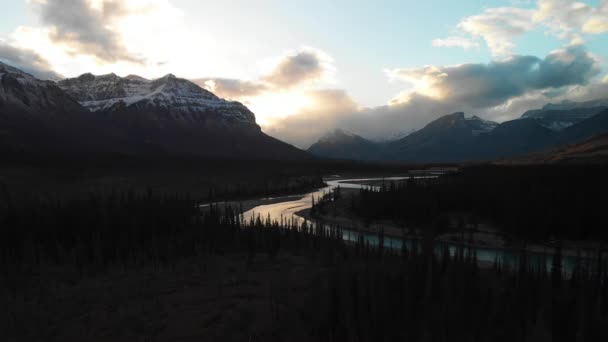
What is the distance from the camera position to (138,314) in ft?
63.2

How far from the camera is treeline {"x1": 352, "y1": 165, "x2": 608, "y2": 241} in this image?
44.8 meters

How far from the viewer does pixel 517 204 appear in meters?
51.4

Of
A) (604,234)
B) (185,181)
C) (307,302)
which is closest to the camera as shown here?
(307,302)

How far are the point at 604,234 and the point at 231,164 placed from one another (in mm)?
125779

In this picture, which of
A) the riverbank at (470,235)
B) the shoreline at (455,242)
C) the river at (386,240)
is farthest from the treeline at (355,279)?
the riverbank at (470,235)

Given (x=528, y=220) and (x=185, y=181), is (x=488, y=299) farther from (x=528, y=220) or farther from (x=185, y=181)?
(x=185, y=181)

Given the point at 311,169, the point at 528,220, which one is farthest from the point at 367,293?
the point at 311,169

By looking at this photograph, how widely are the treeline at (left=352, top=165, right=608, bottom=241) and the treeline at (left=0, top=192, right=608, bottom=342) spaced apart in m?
21.0

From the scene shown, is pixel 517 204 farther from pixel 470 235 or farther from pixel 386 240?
pixel 470 235

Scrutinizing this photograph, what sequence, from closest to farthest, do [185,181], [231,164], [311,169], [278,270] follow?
[278,270] → [185,181] → [231,164] → [311,169]

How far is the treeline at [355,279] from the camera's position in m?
15.4

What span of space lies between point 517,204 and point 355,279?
40.7 meters

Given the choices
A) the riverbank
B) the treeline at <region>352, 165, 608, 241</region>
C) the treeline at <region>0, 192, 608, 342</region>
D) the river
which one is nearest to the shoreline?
the riverbank

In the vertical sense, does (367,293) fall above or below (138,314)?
above
